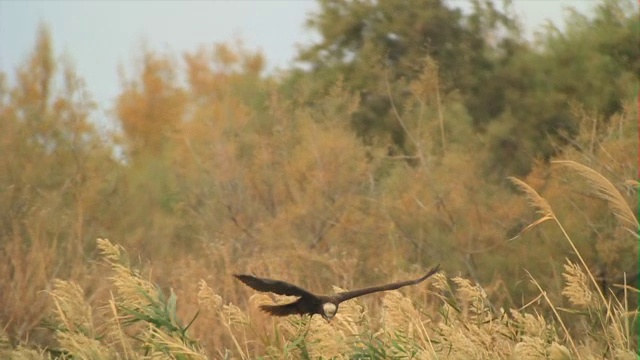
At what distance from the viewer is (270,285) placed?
6293 millimetres

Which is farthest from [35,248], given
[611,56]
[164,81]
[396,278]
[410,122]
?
[164,81]

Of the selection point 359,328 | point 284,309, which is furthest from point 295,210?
point 284,309

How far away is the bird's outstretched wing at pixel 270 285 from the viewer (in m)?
6.18

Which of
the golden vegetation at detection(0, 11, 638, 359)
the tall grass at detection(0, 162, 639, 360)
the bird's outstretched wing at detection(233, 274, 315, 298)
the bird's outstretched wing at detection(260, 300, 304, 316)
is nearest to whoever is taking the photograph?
the bird's outstretched wing at detection(233, 274, 315, 298)

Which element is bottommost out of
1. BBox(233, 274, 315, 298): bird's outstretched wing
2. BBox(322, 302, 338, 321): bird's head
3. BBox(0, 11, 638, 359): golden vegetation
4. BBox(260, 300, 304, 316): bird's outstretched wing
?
BBox(0, 11, 638, 359): golden vegetation

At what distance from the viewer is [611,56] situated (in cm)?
2428

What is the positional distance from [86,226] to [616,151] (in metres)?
6.49

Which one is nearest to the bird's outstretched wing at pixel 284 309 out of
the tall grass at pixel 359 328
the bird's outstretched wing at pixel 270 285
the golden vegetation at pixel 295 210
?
the bird's outstretched wing at pixel 270 285

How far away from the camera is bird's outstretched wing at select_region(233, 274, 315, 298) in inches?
243

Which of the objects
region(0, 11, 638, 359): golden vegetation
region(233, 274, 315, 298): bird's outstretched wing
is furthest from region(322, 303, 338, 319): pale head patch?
region(0, 11, 638, 359): golden vegetation

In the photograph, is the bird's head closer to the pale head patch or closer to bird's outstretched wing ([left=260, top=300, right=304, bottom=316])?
the pale head patch

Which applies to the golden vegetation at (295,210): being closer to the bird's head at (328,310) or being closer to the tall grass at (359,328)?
the tall grass at (359,328)

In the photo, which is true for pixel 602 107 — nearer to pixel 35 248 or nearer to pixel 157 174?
pixel 157 174

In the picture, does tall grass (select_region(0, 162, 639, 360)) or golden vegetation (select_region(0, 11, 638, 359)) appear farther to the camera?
golden vegetation (select_region(0, 11, 638, 359))
